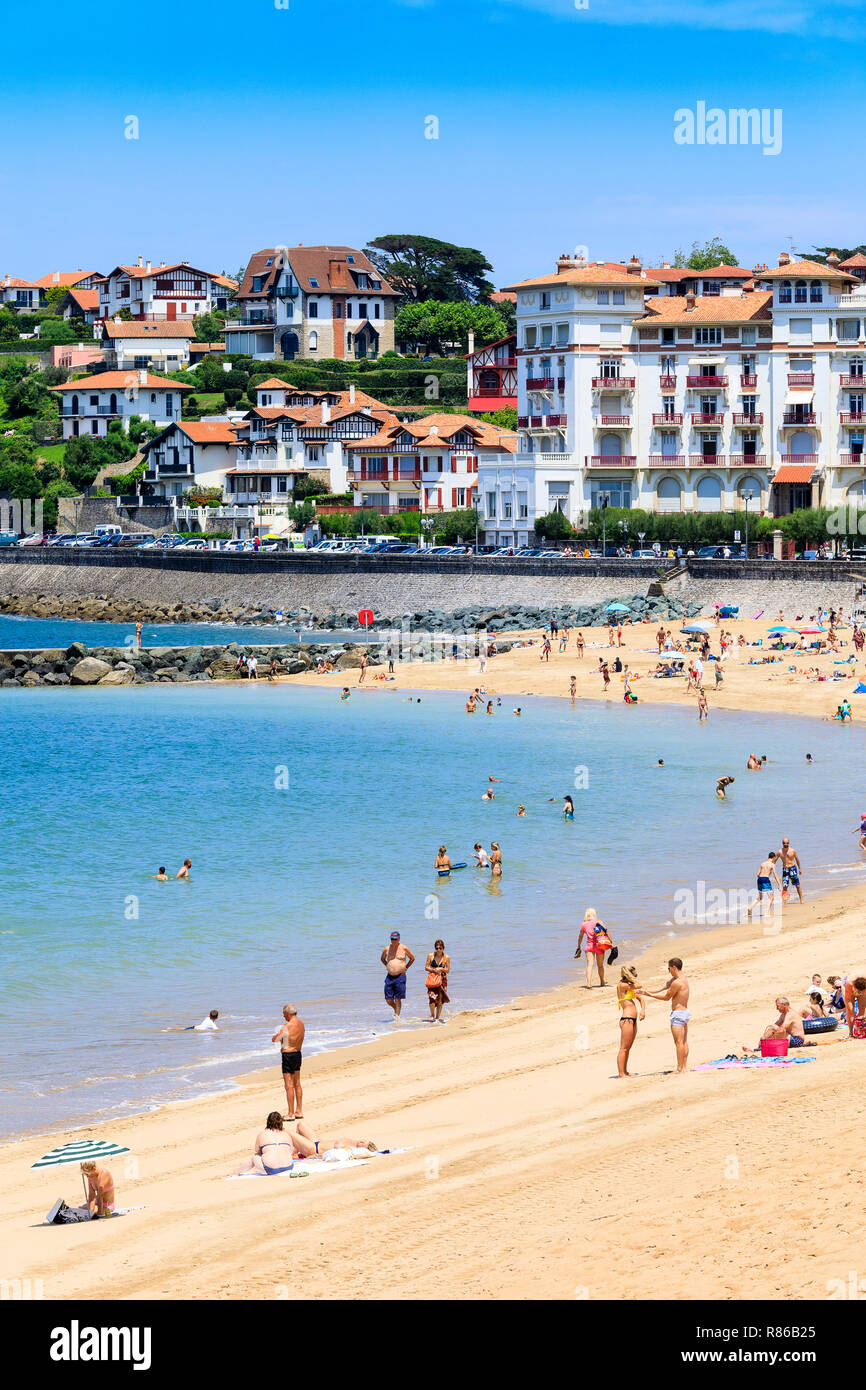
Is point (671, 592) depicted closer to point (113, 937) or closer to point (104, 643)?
point (104, 643)

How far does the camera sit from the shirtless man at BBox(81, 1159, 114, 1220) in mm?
13299

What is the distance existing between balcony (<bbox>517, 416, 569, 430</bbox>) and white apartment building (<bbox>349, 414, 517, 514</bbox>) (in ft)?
29.8

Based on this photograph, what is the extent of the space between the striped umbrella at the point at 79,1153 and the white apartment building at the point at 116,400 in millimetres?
118844

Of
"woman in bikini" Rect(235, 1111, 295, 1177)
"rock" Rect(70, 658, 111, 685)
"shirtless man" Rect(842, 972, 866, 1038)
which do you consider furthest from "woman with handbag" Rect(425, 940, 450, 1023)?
"rock" Rect(70, 658, 111, 685)

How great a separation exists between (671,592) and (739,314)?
1865cm

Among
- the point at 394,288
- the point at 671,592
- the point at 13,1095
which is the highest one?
the point at 394,288

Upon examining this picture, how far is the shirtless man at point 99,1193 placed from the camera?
43.6 feet

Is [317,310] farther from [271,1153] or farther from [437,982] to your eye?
[271,1153]

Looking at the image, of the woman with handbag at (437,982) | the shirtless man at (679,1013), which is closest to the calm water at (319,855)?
the woman with handbag at (437,982)

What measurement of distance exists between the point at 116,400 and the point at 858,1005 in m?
122

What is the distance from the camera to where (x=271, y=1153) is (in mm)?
14352

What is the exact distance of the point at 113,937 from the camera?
26953 millimetres

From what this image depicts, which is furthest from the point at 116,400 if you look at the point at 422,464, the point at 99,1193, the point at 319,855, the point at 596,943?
the point at 99,1193

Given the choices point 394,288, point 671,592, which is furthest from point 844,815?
point 394,288
